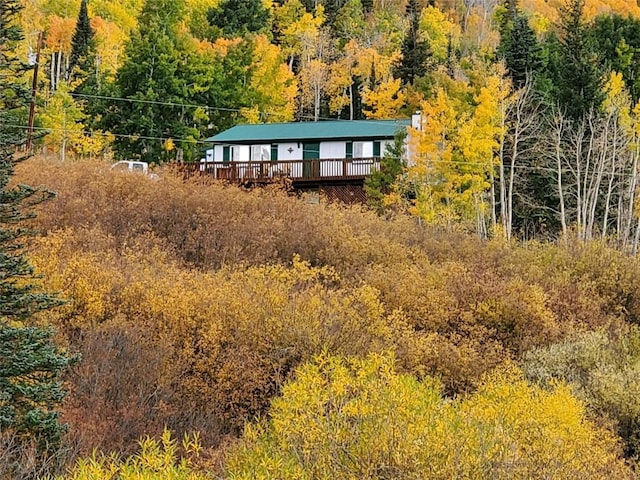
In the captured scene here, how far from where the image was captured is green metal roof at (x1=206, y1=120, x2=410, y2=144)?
32219 mm

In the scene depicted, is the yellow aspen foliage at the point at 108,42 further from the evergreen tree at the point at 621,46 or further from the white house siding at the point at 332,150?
the evergreen tree at the point at 621,46

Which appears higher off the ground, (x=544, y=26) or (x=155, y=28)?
(x=544, y=26)

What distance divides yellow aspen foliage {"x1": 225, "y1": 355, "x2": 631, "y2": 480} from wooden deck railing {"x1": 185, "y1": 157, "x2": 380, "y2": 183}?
21.7 meters

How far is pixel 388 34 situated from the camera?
67.1 meters

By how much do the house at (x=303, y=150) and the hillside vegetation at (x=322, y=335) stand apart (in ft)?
21.8

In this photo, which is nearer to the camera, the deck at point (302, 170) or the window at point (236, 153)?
the deck at point (302, 170)

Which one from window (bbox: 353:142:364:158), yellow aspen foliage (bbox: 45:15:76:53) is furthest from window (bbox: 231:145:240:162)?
yellow aspen foliage (bbox: 45:15:76:53)

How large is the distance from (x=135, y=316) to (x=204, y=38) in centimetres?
4140

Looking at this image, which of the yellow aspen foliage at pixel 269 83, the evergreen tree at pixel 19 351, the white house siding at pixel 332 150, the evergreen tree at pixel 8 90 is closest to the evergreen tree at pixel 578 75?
the white house siding at pixel 332 150

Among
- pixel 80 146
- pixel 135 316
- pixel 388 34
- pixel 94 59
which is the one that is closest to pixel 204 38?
pixel 94 59

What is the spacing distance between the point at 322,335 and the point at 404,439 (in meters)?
6.30

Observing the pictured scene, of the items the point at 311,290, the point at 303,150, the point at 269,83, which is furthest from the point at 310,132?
the point at 311,290

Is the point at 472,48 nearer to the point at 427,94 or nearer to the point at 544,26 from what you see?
the point at 544,26

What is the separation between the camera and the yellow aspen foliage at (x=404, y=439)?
5.73m
